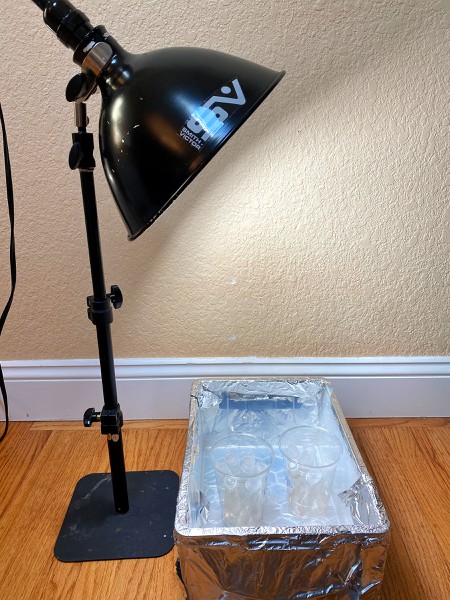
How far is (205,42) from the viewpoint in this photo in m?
0.80

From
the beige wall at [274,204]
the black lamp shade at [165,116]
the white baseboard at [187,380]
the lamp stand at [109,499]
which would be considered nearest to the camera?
the black lamp shade at [165,116]

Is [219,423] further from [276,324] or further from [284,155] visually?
[284,155]

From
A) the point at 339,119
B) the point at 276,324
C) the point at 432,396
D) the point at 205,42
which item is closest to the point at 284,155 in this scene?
the point at 339,119

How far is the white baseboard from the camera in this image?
3.28 ft

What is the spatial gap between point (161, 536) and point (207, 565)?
0.19 m

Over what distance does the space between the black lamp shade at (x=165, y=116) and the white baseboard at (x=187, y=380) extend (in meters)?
0.56

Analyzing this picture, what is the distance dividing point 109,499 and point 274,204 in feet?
1.97

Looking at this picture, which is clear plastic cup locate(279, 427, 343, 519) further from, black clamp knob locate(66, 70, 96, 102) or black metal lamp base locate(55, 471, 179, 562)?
black clamp knob locate(66, 70, 96, 102)

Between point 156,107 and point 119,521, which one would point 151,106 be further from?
point 119,521

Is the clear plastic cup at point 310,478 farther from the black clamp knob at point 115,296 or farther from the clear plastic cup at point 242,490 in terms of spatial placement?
the black clamp knob at point 115,296

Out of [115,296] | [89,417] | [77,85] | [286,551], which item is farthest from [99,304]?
[286,551]

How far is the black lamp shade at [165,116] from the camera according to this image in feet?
1.41

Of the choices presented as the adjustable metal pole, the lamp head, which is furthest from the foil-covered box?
the lamp head

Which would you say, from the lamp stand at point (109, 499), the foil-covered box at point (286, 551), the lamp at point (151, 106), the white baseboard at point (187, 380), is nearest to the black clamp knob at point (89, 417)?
the lamp stand at point (109, 499)
